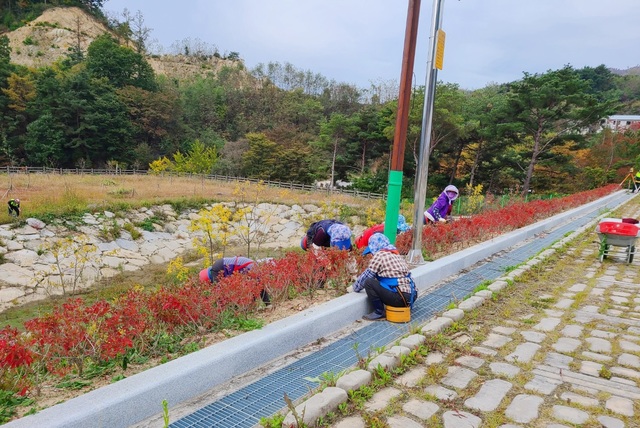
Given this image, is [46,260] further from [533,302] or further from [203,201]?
[533,302]

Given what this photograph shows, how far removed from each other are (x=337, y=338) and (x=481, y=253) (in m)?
3.43

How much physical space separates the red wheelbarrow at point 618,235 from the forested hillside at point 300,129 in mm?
9664

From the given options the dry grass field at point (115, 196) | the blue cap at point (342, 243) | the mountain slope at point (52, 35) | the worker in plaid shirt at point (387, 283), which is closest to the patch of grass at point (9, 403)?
the worker in plaid shirt at point (387, 283)

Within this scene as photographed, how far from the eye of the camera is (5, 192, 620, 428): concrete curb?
1.78 meters

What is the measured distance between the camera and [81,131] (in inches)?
1233

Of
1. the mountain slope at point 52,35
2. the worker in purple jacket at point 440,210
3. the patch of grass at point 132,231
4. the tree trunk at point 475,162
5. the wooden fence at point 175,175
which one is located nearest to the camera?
the worker in purple jacket at point 440,210

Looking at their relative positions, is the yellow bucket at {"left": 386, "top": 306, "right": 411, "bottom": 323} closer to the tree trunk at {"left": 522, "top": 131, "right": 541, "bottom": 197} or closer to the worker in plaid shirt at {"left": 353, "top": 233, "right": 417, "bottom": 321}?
the worker in plaid shirt at {"left": 353, "top": 233, "right": 417, "bottom": 321}

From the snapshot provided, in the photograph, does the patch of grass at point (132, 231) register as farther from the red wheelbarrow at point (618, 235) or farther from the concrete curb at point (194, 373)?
the red wheelbarrow at point (618, 235)

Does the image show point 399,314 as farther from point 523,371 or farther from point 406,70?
point 406,70

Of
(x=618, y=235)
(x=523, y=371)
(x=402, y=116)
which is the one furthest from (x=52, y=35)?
(x=523, y=371)

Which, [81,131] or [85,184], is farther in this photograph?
[81,131]

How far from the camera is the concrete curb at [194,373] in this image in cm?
178

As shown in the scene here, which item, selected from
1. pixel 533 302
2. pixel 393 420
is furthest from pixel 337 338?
pixel 533 302

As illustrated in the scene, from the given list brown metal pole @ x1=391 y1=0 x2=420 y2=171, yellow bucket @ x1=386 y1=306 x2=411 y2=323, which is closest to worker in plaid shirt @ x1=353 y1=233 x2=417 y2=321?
yellow bucket @ x1=386 y1=306 x2=411 y2=323
